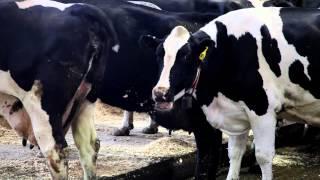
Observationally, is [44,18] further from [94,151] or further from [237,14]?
[237,14]

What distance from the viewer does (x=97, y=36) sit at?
5.99 meters

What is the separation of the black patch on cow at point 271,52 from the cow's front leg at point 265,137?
1.48ft

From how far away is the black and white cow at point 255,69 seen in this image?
637 centimetres

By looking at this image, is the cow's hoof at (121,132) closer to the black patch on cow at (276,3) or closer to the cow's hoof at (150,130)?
the cow's hoof at (150,130)

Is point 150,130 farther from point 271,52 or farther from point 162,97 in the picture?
point 162,97

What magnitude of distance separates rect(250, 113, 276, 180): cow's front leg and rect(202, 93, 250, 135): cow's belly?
18cm

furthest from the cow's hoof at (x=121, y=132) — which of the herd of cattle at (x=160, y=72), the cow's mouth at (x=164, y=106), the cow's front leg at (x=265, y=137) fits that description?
the cow's mouth at (x=164, y=106)

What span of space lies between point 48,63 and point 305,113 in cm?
266

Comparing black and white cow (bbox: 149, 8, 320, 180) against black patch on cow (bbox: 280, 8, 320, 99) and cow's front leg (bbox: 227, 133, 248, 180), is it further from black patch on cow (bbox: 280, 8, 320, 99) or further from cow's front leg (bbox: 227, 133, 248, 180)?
cow's front leg (bbox: 227, 133, 248, 180)

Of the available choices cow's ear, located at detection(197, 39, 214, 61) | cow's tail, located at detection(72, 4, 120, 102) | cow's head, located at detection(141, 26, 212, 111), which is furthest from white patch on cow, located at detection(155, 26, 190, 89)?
cow's tail, located at detection(72, 4, 120, 102)

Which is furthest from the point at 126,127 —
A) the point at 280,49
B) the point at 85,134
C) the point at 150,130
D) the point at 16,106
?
the point at 16,106

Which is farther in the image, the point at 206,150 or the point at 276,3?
the point at 276,3

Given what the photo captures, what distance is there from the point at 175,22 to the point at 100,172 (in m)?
1.82

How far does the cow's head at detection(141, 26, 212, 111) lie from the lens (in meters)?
6.03
